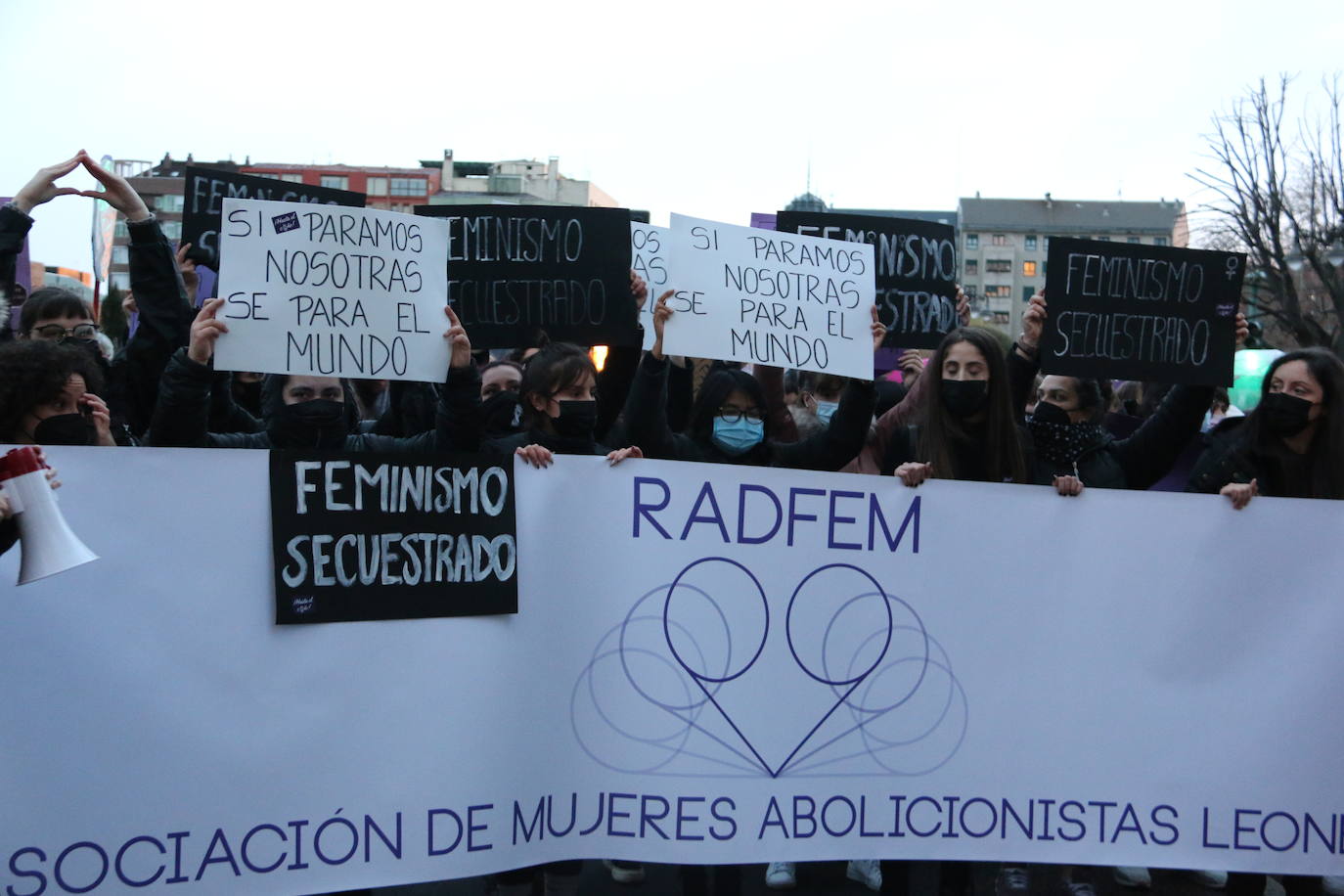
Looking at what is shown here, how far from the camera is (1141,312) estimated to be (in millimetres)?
4477

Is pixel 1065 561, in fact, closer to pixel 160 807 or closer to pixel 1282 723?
pixel 1282 723

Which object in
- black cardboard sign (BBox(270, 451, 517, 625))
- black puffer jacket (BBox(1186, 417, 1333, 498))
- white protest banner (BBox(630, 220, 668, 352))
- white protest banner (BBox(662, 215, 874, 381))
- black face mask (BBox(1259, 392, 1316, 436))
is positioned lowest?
black cardboard sign (BBox(270, 451, 517, 625))

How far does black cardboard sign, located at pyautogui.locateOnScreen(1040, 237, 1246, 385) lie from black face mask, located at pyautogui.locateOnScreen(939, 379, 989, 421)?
0.37m

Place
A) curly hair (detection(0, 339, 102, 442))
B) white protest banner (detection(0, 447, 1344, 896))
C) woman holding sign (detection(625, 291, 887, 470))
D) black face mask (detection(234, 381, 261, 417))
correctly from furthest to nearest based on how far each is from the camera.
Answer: black face mask (detection(234, 381, 261, 417)), woman holding sign (detection(625, 291, 887, 470)), curly hair (detection(0, 339, 102, 442)), white protest banner (detection(0, 447, 1344, 896))

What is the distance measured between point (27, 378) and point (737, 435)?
2.06m

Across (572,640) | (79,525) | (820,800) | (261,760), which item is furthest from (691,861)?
(79,525)

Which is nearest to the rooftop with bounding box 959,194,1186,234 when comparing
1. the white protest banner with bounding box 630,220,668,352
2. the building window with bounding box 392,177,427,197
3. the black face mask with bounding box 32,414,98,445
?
the building window with bounding box 392,177,427,197

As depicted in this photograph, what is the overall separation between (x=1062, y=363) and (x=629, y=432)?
4.86 ft

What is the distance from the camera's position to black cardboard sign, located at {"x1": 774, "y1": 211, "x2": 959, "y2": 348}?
4809 millimetres

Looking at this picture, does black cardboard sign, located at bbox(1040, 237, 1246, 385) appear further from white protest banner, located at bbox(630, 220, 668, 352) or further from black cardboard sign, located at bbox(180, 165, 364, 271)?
black cardboard sign, located at bbox(180, 165, 364, 271)

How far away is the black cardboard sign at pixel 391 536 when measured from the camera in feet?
11.2

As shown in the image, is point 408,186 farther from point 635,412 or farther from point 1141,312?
point 635,412

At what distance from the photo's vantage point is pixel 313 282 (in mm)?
3578

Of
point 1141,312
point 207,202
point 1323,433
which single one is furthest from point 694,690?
point 207,202
